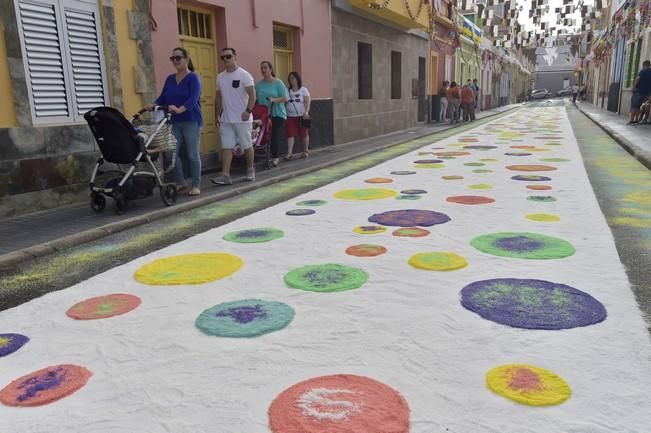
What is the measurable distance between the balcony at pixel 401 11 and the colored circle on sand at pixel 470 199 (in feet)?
28.3

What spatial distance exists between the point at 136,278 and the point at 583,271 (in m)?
3.05

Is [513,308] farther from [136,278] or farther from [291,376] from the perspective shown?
[136,278]

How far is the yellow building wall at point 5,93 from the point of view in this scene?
18.3 feet

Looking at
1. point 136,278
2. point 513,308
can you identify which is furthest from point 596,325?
point 136,278

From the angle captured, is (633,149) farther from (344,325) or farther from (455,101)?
(455,101)

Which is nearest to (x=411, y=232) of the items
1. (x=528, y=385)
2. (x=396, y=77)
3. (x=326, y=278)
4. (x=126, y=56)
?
(x=326, y=278)

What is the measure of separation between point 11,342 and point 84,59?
4829mm

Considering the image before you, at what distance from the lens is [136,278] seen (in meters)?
3.70

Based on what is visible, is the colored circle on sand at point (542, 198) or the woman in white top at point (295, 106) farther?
the woman in white top at point (295, 106)

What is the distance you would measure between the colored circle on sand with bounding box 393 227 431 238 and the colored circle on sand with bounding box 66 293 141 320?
226 centimetres

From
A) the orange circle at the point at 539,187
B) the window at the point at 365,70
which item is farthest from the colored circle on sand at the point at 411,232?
the window at the point at 365,70

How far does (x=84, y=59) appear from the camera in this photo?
6.56m

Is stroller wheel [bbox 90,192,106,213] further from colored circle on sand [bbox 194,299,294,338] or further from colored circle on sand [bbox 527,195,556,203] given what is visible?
colored circle on sand [bbox 527,195,556,203]

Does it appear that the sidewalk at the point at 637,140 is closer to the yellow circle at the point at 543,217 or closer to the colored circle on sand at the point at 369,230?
the yellow circle at the point at 543,217
